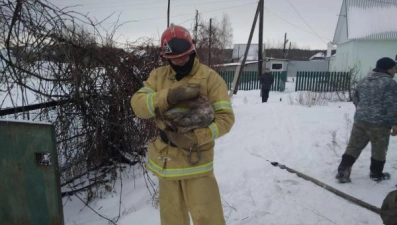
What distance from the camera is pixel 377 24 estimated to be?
65.2ft

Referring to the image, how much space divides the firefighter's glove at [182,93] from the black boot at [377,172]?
3.06m

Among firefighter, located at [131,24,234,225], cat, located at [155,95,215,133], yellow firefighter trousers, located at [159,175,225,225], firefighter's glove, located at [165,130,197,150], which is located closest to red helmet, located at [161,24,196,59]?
firefighter, located at [131,24,234,225]

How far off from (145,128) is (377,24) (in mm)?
21039

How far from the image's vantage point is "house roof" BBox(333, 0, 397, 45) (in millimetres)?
19422

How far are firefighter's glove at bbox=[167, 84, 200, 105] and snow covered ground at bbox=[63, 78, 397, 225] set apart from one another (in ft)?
4.94

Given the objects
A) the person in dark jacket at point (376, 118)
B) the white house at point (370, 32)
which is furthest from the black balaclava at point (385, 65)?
the white house at point (370, 32)

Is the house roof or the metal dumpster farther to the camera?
the house roof

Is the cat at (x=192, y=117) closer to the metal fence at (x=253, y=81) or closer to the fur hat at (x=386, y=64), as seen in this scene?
the fur hat at (x=386, y=64)

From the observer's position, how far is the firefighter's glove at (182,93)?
1837 millimetres

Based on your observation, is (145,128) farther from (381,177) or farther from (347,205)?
(381,177)

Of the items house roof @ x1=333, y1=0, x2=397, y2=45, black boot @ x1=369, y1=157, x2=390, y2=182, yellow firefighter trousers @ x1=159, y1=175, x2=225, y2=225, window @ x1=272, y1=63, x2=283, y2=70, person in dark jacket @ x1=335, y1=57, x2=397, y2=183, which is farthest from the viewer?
window @ x1=272, y1=63, x2=283, y2=70

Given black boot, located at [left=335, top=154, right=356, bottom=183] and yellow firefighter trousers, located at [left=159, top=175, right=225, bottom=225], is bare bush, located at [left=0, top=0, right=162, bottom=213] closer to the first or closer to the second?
yellow firefighter trousers, located at [left=159, top=175, right=225, bottom=225]

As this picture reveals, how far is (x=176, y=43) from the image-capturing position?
192 cm

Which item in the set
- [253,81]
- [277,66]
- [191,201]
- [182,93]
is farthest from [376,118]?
[277,66]
